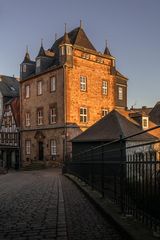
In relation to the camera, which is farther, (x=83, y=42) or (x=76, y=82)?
(x=83, y=42)

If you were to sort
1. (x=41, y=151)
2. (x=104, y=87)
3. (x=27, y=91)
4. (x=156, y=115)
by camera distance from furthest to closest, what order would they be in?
(x=156, y=115) → (x=27, y=91) → (x=104, y=87) → (x=41, y=151)

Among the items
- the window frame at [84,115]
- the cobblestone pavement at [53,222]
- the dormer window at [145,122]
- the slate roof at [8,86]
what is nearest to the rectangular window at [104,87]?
the window frame at [84,115]

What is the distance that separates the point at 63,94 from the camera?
40219mm

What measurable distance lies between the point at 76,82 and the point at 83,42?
5856 millimetres

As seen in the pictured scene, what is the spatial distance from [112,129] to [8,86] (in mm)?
29645

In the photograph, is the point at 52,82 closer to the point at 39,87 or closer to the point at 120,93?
the point at 39,87

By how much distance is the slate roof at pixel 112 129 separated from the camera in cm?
3142

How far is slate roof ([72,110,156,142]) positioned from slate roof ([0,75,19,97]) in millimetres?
24115

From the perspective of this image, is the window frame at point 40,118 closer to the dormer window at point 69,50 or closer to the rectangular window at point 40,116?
the rectangular window at point 40,116

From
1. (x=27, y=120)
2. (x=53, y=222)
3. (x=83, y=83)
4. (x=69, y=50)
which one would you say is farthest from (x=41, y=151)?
(x=53, y=222)

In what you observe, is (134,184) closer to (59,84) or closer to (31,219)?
(31,219)

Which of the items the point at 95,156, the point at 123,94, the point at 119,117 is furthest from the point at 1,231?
the point at 123,94

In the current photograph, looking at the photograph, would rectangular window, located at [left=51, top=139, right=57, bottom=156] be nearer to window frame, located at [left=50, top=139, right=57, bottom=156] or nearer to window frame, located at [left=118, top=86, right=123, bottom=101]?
window frame, located at [left=50, top=139, right=57, bottom=156]

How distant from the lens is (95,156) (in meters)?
10.9
